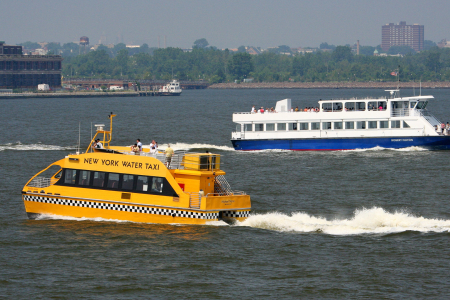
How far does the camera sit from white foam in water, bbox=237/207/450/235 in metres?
31.5

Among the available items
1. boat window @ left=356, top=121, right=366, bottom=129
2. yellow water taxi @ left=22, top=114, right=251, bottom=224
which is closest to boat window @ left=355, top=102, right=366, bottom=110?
boat window @ left=356, top=121, right=366, bottom=129

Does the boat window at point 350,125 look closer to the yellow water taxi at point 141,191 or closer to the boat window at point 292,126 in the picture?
the boat window at point 292,126

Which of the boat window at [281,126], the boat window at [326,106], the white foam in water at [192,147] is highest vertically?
the boat window at [326,106]

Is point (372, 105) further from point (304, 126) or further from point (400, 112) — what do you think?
point (304, 126)

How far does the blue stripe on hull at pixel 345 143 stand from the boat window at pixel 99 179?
107ft

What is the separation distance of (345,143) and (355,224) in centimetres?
3063

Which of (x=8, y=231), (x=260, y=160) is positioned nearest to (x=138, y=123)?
(x=260, y=160)

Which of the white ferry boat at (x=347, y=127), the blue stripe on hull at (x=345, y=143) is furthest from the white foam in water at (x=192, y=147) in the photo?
the white ferry boat at (x=347, y=127)

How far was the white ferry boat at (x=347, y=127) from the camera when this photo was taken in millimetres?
61031

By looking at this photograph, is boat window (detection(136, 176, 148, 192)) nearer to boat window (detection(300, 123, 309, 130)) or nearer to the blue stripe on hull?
the blue stripe on hull

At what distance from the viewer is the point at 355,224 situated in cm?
3222

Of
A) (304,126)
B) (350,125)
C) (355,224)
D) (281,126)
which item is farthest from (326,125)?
(355,224)

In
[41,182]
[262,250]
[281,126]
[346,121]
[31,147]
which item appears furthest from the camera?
[31,147]

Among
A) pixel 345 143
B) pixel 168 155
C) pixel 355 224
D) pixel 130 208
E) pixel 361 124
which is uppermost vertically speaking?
pixel 361 124
